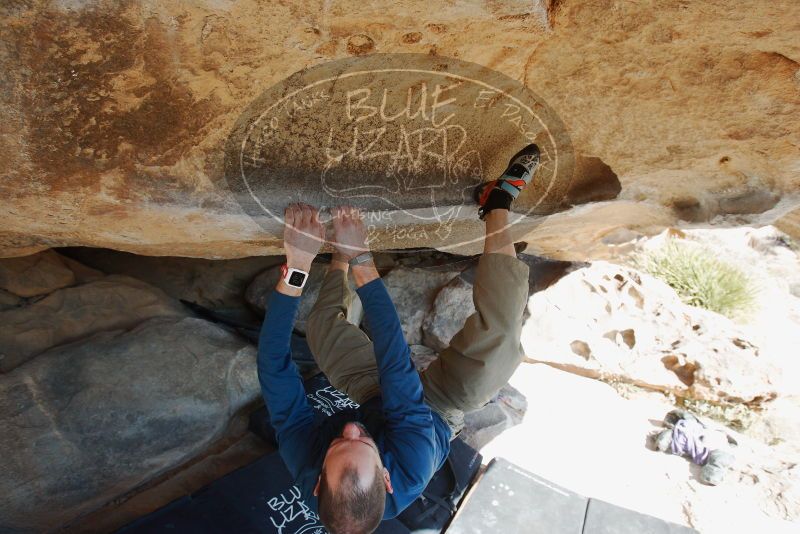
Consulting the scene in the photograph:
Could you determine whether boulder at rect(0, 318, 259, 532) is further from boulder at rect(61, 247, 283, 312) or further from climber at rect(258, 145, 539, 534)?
climber at rect(258, 145, 539, 534)

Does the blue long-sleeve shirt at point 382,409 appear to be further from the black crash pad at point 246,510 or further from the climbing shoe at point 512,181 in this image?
the black crash pad at point 246,510

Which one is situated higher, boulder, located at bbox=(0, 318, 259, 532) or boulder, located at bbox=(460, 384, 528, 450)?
boulder, located at bbox=(0, 318, 259, 532)

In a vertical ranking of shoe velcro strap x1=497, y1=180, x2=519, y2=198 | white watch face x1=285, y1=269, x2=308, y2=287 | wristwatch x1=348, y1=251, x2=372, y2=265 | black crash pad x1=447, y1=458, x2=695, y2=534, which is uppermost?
shoe velcro strap x1=497, y1=180, x2=519, y2=198

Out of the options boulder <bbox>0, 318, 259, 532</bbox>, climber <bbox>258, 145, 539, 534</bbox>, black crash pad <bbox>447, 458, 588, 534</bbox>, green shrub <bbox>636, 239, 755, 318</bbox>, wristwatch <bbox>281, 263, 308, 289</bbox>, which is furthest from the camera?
green shrub <bbox>636, 239, 755, 318</bbox>

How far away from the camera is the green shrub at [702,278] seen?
5.13 meters

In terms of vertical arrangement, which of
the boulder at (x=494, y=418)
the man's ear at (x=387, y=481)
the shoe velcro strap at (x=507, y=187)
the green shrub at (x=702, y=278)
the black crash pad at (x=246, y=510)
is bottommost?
the green shrub at (x=702, y=278)

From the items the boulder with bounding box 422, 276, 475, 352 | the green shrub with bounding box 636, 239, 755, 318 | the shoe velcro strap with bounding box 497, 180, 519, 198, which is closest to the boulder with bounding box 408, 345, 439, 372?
the boulder with bounding box 422, 276, 475, 352

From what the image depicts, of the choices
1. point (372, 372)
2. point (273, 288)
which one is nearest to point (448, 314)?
point (273, 288)

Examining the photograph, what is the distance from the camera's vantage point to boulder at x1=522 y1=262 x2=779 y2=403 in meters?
3.41

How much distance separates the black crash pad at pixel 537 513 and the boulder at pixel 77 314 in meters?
1.88

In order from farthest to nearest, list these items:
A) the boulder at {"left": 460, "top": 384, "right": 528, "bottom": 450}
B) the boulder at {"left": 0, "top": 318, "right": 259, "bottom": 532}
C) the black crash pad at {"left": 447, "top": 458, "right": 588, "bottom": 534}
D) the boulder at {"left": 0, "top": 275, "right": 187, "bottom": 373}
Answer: the boulder at {"left": 460, "top": 384, "right": 528, "bottom": 450}
the black crash pad at {"left": 447, "top": 458, "right": 588, "bottom": 534}
the boulder at {"left": 0, "top": 275, "right": 187, "bottom": 373}
the boulder at {"left": 0, "top": 318, "right": 259, "bottom": 532}

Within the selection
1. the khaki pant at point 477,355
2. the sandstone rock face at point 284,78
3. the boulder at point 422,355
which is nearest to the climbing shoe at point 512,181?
the sandstone rock face at point 284,78

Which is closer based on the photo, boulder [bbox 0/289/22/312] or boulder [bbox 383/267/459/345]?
boulder [bbox 0/289/22/312]

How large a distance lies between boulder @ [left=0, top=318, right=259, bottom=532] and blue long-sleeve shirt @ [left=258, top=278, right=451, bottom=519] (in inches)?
43.9
